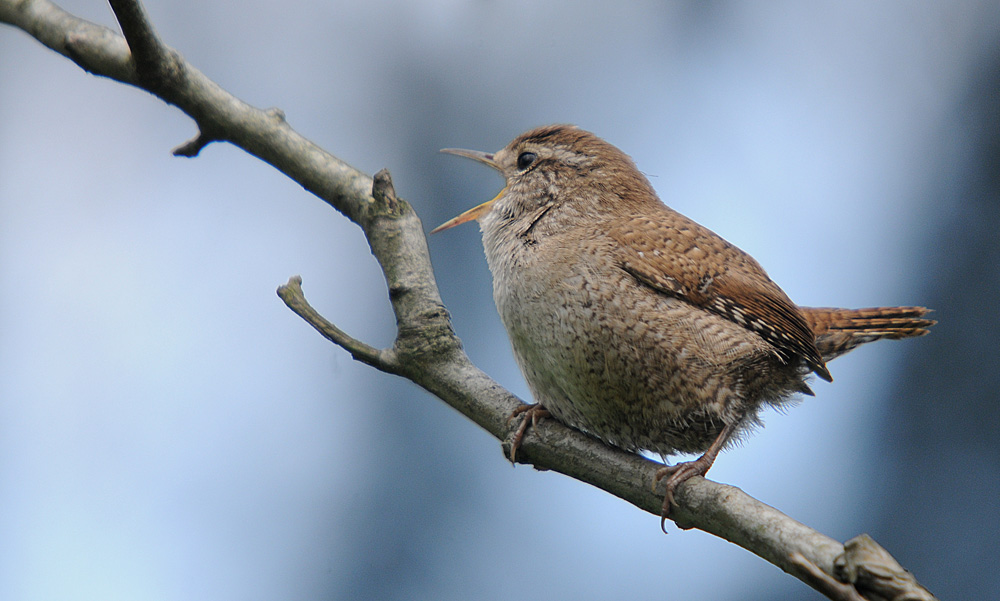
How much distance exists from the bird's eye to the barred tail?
113 cm

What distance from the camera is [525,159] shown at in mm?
2994

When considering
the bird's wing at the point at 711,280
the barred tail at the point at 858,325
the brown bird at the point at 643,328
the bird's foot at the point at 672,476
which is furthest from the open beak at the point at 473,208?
the barred tail at the point at 858,325

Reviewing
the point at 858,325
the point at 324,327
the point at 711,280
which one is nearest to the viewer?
the point at 324,327

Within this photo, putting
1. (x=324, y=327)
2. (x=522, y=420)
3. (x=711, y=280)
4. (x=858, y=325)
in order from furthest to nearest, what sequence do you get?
(x=858, y=325) < (x=711, y=280) < (x=522, y=420) < (x=324, y=327)

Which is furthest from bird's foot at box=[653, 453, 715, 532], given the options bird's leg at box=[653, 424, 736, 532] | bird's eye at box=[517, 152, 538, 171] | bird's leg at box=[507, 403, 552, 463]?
bird's eye at box=[517, 152, 538, 171]

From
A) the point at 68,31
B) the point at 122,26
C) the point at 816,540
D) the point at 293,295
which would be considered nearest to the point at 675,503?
the point at 816,540

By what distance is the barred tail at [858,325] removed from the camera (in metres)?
2.82

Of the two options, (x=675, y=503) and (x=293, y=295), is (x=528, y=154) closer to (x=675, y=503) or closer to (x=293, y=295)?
(x=293, y=295)

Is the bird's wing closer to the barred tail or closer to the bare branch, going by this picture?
the barred tail

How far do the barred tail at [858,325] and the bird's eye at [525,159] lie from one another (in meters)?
1.13

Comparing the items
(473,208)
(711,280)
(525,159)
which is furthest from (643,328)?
(525,159)

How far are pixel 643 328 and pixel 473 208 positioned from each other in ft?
2.77

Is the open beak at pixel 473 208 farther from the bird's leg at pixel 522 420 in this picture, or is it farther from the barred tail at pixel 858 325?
the barred tail at pixel 858 325

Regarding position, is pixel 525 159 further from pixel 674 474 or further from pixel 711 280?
pixel 674 474
